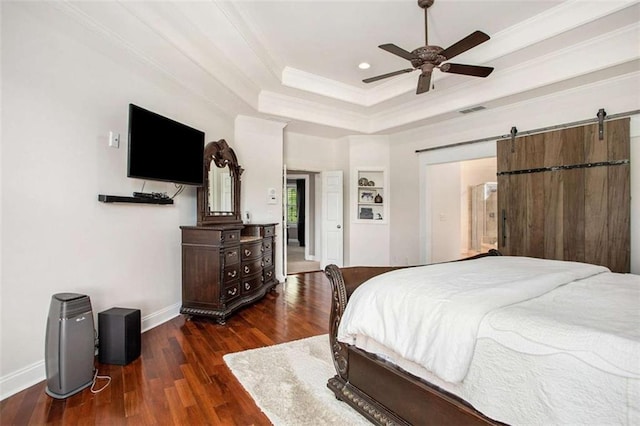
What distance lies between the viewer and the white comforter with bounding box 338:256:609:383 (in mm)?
1288

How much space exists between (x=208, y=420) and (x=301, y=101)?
439 cm

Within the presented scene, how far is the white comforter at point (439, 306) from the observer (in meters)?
1.29

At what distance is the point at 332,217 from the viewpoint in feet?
21.4

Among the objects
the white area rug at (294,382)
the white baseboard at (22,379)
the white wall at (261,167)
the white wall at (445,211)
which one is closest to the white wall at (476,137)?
the white wall at (445,211)

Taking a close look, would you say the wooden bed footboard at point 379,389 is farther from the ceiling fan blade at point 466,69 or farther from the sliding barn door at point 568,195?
the sliding barn door at point 568,195

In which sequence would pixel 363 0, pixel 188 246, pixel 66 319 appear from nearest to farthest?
pixel 66 319 < pixel 363 0 < pixel 188 246

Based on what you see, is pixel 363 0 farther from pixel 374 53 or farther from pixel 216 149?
pixel 216 149

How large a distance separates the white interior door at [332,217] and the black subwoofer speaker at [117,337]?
4322 millimetres

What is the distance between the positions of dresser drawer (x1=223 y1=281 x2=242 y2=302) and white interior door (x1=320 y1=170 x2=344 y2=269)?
299cm

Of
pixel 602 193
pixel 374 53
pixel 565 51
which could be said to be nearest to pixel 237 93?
pixel 374 53

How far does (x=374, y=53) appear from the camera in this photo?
3.91 m

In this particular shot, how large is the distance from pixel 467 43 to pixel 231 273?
3.23 metres

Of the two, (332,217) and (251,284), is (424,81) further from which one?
(332,217)

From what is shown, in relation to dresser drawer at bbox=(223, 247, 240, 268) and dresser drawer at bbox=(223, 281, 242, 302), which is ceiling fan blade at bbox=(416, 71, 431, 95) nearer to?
dresser drawer at bbox=(223, 247, 240, 268)
